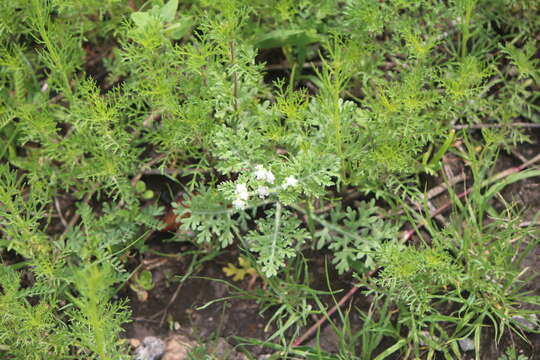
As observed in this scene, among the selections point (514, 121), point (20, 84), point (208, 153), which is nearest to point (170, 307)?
point (208, 153)

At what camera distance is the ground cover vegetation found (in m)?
2.61

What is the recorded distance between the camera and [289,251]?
279 cm

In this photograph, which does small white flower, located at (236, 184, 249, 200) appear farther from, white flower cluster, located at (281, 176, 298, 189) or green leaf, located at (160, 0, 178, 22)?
green leaf, located at (160, 0, 178, 22)

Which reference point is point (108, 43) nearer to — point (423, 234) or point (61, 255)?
point (61, 255)

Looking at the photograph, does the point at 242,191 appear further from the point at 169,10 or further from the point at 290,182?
the point at 169,10

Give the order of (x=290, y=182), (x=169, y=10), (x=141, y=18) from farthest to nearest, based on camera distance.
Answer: (x=169, y=10) < (x=141, y=18) < (x=290, y=182)

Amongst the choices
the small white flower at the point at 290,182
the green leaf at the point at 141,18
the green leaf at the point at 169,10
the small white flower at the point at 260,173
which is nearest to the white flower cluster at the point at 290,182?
the small white flower at the point at 290,182

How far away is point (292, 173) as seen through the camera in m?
2.50

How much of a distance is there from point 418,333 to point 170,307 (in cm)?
134

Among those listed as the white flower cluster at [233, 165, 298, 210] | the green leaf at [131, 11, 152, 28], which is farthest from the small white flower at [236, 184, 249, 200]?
the green leaf at [131, 11, 152, 28]

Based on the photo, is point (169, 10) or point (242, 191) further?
point (169, 10)

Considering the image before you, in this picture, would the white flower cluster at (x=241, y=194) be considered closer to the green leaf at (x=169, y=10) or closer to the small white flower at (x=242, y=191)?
the small white flower at (x=242, y=191)

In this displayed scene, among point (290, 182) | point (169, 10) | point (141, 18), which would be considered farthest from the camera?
point (169, 10)

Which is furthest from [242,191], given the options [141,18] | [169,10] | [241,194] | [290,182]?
[169,10]
